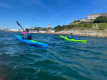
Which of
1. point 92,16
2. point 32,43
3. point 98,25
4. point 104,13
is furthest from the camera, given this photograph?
point 92,16

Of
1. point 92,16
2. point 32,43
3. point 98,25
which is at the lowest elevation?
point 32,43

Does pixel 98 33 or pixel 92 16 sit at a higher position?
pixel 92 16

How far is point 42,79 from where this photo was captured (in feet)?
10.8

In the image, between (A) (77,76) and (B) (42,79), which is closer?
(B) (42,79)

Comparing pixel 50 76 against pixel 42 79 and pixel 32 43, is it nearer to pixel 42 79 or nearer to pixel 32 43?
pixel 42 79

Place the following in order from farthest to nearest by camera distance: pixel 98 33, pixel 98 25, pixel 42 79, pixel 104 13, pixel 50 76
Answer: pixel 104 13, pixel 98 25, pixel 98 33, pixel 50 76, pixel 42 79

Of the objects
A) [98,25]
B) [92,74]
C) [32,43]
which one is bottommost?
[92,74]

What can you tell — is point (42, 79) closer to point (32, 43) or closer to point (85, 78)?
point (85, 78)

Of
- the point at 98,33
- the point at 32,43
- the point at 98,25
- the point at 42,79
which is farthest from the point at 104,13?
the point at 42,79

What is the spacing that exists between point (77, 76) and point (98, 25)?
57.3 m

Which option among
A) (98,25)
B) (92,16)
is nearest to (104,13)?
(92,16)

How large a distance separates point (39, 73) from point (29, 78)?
0.56 meters

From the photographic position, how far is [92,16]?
245 feet

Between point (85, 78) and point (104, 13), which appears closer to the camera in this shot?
point (85, 78)
